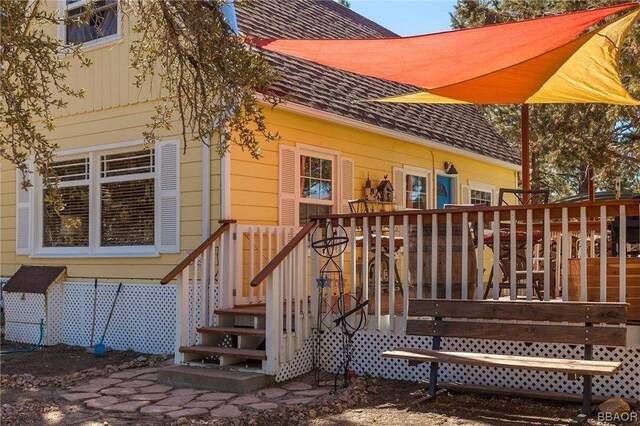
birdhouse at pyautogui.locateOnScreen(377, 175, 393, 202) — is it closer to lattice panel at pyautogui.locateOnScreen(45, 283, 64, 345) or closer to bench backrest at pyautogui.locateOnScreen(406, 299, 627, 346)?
bench backrest at pyautogui.locateOnScreen(406, 299, 627, 346)

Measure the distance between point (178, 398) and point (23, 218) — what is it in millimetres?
5092

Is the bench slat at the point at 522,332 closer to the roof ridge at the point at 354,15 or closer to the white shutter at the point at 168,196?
the white shutter at the point at 168,196

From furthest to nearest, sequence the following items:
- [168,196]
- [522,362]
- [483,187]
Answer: [483,187]
[168,196]
[522,362]

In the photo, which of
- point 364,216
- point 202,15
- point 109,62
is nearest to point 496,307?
point 364,216

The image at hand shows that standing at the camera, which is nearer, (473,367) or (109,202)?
(473,367)

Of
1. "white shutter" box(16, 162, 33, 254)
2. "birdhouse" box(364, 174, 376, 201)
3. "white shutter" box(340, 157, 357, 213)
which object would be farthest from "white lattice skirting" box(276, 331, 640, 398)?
"white shutter" box(16, 162, 33, 254)

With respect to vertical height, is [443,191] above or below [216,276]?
above

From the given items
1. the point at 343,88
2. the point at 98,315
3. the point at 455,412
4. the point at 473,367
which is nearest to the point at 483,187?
the point at 343,88

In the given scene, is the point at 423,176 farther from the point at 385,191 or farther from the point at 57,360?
the point at 57,360

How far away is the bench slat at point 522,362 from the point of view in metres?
4.73

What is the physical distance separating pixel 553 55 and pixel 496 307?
2225mm

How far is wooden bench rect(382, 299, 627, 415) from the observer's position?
4980mm

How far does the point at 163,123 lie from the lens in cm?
721

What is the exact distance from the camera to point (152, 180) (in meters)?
8.65
